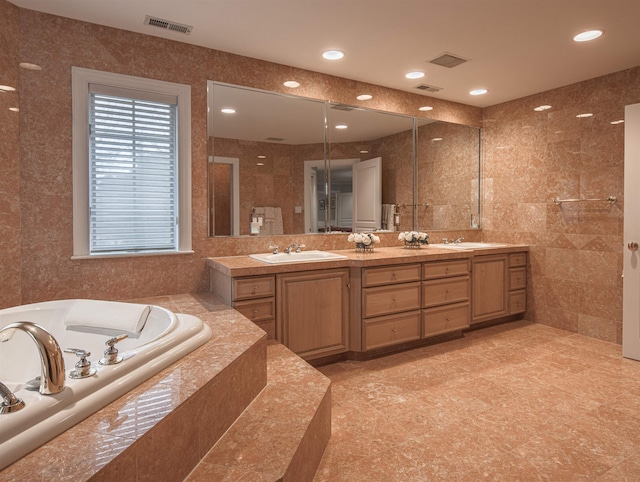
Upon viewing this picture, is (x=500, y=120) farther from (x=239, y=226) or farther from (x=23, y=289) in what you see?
(x=23, y=289)

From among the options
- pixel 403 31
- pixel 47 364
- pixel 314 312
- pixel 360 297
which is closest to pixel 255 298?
pixel 314 312

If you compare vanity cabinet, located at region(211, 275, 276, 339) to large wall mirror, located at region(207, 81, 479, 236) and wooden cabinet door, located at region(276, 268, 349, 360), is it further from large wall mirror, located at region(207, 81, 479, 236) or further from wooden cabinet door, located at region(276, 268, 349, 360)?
large wall mirror, located at region(207, 81, 479, 236)

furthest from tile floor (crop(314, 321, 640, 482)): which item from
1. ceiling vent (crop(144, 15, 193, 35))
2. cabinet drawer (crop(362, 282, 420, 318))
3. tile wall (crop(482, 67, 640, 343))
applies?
ceiling vent (crop(144, 15, 193, 35))

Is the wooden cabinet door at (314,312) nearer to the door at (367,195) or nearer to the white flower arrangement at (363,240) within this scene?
the white flower arrangement at (363,240)

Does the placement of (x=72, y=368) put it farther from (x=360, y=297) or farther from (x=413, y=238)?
(x=413, y=238)

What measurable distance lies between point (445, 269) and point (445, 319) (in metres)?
0.43

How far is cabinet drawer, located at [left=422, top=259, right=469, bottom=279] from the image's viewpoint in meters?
3.30

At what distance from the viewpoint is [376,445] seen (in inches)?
78.7

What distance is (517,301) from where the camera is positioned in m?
4.20

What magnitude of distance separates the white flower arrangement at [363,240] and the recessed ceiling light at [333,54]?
1.44m

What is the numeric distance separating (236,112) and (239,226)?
0.89 metres

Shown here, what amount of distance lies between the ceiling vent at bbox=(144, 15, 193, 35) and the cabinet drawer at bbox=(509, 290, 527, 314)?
376cm

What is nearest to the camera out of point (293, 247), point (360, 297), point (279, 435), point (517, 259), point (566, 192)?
point (279, 435)

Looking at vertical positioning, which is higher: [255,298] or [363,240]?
[363,240]
